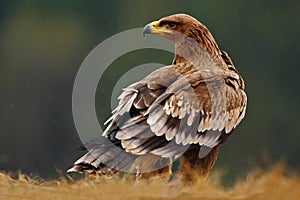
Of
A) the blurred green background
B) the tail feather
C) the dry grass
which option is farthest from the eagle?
the blurred green background

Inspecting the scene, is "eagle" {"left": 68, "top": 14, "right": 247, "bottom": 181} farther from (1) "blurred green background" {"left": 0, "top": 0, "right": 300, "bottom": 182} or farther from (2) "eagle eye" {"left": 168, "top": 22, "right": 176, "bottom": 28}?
(1) "blurred green background" {"left": 0, "top": 0, "right": 300, "bottom": 182}

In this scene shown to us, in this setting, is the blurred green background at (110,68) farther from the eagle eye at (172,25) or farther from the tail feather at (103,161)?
the tail feather at (103,161)

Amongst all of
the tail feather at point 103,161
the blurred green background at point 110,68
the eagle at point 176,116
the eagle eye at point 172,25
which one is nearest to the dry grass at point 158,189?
the tail feather at point 103,161

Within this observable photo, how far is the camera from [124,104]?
7820 millimetres

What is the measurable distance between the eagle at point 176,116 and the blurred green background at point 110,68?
12.6 meters

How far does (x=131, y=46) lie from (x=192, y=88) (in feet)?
54.0

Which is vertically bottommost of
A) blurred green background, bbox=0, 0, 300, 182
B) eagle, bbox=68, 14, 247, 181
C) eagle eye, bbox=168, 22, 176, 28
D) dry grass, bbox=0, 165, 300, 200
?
blurred green background, bbox=0, 0, 300, 182

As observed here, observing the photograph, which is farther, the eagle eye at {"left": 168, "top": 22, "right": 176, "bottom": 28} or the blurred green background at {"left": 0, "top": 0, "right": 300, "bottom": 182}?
the blurred green background at {"left": 0, "top": 0, "right": 300, "bottom": 182}

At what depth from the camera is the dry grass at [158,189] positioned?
664 centimetres

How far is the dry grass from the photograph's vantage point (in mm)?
6645

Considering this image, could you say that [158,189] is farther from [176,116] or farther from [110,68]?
[110,68]

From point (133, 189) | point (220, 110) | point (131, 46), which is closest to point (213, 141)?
point (220, 110)

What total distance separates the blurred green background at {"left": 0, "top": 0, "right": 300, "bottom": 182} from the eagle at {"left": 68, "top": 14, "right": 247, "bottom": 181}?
1263cm

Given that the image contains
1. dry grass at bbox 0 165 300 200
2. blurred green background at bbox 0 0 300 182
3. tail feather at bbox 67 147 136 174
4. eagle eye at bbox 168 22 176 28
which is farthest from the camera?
blurred green background at bbox 0 0 300 182
